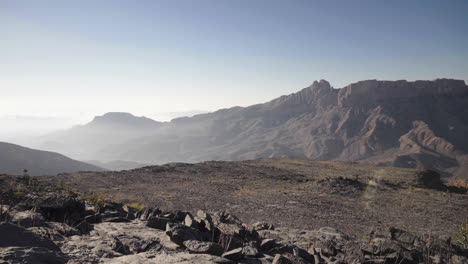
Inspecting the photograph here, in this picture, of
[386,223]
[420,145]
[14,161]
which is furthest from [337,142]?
[386,223]

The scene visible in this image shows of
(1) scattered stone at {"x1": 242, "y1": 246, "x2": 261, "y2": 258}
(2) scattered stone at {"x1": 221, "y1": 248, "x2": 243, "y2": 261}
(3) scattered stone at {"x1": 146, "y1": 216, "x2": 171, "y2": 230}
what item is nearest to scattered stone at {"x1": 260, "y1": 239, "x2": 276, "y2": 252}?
(1) scattered stone at {"x1": 242, "y1": 246, "x2": 261, "y2": 258}

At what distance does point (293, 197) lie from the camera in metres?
22.5

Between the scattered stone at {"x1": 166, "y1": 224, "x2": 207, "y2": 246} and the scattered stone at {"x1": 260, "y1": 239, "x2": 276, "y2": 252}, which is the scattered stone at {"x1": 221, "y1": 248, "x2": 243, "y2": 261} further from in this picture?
the scattered stone at {"x1": 260, "y1": 239, "x2": 276, "y2": 252}

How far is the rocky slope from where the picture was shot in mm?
6022

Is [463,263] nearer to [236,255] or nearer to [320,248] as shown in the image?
[320,248]

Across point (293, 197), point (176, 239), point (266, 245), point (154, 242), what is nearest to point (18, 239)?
point (154, 242)

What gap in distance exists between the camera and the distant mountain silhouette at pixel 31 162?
92438 mm

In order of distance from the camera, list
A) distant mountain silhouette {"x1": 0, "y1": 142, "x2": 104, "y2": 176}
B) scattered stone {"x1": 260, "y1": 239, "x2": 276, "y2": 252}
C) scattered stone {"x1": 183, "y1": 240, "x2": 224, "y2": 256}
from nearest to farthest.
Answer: scattered stone {"x1": 183, "y1": 240, "x2": 224, "y2": 256}
scattered stone {"x1": 260, "y1": 239, "x2": 276, "y2": 252}
distant mountain silhouette {"x1": 0, "y1": 142, "x2": 104, "y2": 176}

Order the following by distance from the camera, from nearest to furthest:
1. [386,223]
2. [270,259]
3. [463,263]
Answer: [270,259] → [463,263] → [386,223]

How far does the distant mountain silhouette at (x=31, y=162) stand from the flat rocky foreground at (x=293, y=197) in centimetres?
8115

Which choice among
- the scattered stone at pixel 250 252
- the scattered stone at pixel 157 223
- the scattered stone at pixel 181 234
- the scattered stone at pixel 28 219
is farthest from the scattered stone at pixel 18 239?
the scattered stone at pixel 250 252

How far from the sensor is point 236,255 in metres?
6.89

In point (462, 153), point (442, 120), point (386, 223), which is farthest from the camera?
point (442, 120)

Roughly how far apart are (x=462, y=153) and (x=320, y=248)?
165109mm
